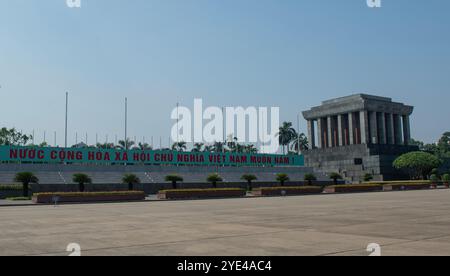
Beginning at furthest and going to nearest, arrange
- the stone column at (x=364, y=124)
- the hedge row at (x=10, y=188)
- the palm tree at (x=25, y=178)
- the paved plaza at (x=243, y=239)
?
the stone column at (x=364, y=124)
the hedge row at (x=10, y=188)
the palm tree at (x=25, y=178)
the paved plaza at (x=243, y=239)

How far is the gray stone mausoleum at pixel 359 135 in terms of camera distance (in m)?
103

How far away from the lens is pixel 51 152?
66.4 metres

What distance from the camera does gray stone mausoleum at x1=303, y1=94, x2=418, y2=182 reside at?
339 feet

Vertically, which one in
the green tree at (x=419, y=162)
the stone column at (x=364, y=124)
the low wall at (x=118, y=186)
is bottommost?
the low wall at (x=118, y=186)

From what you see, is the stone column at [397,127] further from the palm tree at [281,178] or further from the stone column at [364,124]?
the palm tree at [281,178]

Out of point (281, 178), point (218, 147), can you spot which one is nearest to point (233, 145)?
point (218, 147)

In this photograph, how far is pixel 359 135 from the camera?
4680 inches

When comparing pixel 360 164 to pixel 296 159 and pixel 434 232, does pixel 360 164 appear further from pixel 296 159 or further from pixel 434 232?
pixel 434 232

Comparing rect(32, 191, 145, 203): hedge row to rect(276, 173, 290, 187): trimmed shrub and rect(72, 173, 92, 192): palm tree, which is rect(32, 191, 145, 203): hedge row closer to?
rect(72, 173, 92, 192): palm tree

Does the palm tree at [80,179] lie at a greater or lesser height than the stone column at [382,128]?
lesser

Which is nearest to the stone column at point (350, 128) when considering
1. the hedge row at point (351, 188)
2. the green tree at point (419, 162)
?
the green tree at point (419, 162)

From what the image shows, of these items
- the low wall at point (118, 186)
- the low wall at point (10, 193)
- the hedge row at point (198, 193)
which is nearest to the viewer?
the hedge row at point (198, 193)
